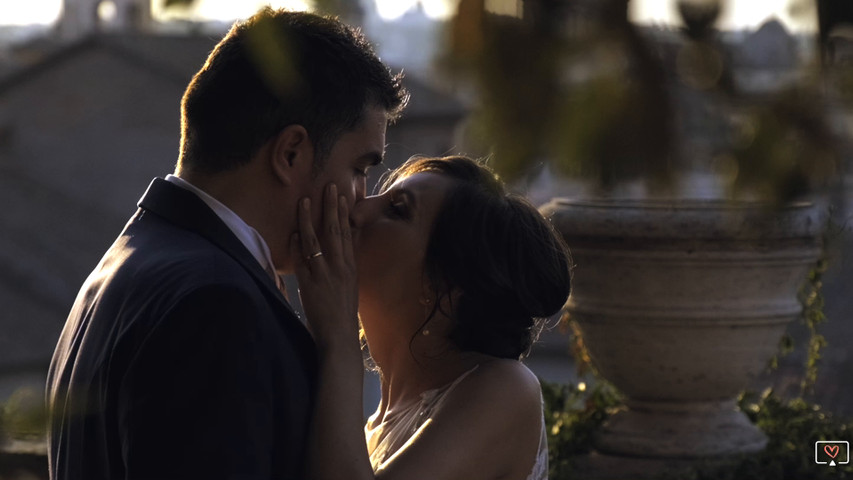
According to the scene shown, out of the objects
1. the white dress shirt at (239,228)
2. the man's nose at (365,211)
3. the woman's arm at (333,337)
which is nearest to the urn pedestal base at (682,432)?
the man's nose at (365,211)

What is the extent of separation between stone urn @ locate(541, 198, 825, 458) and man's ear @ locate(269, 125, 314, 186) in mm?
2741

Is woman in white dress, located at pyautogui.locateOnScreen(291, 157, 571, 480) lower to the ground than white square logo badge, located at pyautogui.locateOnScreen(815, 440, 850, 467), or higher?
higher

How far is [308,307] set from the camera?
229 cm

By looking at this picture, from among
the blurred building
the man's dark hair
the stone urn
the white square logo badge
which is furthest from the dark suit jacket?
the blurred building

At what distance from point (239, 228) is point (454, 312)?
75cm

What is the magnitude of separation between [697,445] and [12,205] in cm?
2386

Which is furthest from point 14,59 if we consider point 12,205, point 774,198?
point 12,205

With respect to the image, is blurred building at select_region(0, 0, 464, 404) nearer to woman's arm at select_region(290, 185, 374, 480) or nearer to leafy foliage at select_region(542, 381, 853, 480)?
leafy foliage at select_region(542, 381, 853, 480)

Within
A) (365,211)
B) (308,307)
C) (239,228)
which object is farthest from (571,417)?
(239,228)

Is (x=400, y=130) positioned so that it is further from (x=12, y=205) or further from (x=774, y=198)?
(x=774, y=198)

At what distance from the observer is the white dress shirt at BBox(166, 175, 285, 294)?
213 cm

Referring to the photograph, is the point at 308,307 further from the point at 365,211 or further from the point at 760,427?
the point at 760,427

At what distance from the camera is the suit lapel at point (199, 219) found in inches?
79.7

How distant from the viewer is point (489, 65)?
64 centimetres
